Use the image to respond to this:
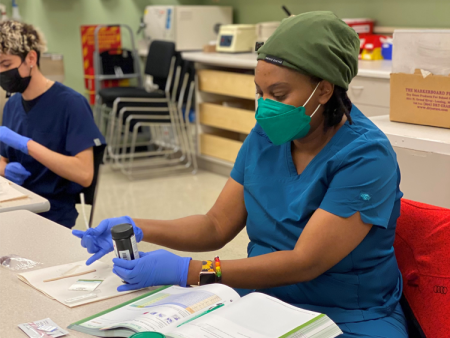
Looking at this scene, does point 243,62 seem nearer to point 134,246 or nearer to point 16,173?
point 16,173

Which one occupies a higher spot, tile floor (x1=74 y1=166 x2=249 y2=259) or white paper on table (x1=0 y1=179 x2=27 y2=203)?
white paper on table (x1=0 y1=179 x2=27 y2=203)

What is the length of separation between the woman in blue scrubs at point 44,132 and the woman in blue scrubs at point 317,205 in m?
0.86

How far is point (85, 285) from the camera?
112cm

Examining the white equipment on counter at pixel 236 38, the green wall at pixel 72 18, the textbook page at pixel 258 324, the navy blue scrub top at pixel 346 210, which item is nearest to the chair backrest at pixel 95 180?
the navy blue scrub top at pixel 346 210

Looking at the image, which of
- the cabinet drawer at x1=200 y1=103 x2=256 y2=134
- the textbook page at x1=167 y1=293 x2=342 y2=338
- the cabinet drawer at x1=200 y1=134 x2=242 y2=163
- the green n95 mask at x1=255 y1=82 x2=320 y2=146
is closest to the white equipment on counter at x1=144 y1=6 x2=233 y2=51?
the cabinet drawer at x1=200 y1=103 x2=256 y2=134

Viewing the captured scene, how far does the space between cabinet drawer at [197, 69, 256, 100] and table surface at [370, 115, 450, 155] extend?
1981 mm

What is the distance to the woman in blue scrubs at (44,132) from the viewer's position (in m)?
2.09

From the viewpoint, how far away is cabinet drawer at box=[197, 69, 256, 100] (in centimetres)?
410

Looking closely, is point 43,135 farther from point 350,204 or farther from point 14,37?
point 350,204

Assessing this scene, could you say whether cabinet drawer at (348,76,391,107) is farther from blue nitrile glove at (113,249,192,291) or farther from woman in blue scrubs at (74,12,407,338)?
blue nitrile glove at (113,249,192,291)

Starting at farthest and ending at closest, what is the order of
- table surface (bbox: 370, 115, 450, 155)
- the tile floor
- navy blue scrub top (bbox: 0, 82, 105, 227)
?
the tile floor
navy blue scrub top (bbox: 0, 82, 105, 227)
table surface (bbox: 370, 115, 450, 155)

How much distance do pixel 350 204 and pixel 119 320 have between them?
51 cm

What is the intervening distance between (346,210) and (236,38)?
11.4 ft

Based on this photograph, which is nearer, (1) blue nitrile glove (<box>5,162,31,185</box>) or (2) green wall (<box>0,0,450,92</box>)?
(1) blue nitrile glove (<box>5,162,31,185</box>)
